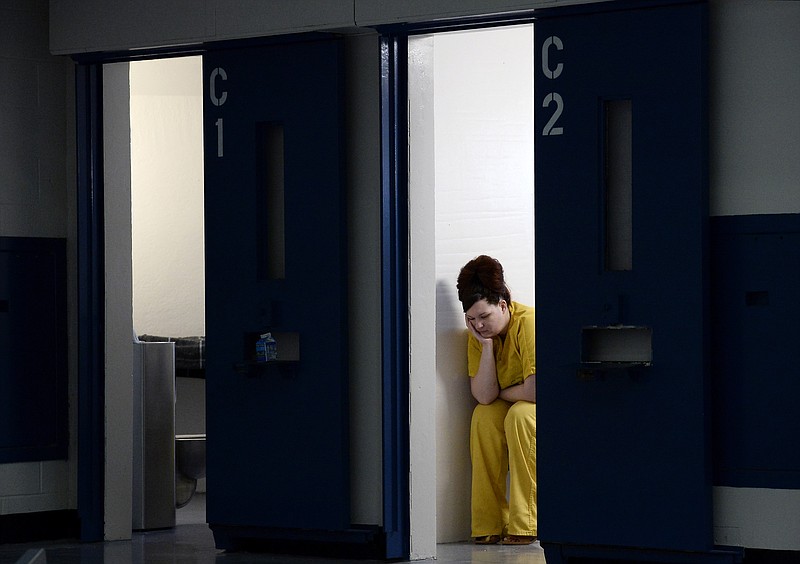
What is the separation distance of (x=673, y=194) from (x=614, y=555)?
1.31 meters

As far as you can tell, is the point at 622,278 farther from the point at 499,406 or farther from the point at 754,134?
the point at 499,406

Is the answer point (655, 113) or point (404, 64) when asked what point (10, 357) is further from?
point (655, 113)

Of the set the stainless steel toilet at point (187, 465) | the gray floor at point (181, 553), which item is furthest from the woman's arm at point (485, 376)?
the stainless steel toilet at point (187, 465)

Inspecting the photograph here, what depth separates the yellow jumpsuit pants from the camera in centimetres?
599

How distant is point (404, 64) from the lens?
17.8 feet

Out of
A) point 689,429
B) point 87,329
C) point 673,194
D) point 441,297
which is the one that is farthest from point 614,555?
point 87,329

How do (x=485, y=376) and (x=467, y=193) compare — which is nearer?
(x=485, y=376)

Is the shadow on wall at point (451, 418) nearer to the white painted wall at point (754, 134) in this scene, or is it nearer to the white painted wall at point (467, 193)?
the white painted wall at point (467, 193)

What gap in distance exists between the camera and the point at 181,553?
5.72m

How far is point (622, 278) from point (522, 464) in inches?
55.9

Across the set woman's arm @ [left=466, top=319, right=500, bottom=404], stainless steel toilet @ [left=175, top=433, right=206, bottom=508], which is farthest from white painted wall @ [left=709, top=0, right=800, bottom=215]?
stainless steel toilet @ [left=175, top=433, right=206, bottom=508]

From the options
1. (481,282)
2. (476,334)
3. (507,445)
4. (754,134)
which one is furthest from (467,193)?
(754,134)

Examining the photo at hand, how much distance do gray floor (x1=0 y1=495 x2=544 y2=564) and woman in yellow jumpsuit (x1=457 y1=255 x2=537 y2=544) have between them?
156 mm

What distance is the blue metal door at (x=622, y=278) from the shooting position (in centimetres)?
475
